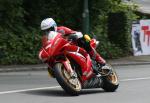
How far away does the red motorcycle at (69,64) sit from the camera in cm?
1197

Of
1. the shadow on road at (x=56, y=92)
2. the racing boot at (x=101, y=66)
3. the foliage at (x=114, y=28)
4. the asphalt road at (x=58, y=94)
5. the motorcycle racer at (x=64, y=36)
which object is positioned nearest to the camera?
the asphalt road at (x=58, y=94)

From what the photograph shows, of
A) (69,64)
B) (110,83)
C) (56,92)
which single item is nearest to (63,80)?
(69,64)

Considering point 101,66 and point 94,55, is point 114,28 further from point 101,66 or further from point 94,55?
point 94,55

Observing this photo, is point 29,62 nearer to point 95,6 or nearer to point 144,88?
point 95,6

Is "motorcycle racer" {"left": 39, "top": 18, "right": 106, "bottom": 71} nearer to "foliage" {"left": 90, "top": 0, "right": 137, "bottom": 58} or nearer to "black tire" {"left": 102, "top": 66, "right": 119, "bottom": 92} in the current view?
"black tire" {"left": 102, "top": 66, "right": 119, "bottom": 92}

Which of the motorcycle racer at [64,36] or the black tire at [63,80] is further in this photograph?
the motorcycle racer at [64,36]

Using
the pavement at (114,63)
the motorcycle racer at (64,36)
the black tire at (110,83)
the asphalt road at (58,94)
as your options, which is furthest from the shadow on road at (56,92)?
the pavement at (114,63)

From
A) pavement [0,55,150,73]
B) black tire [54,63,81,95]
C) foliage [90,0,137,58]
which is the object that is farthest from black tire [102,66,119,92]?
foliage [90,0,137,58]

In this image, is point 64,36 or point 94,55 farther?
point 94,55

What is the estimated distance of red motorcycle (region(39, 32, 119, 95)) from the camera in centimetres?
1197

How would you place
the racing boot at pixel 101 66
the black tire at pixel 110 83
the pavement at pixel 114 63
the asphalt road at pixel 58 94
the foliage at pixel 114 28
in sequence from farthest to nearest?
the foliage at pixel 114 28
the pavement at pixel 114 63
the black tire at pixel 110 83
the racing boot at pixel 101 66
the asphalt road at pixel 58 94

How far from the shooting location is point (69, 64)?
39.5ft

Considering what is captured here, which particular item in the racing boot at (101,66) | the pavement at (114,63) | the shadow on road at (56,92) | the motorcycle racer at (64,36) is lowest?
the pavement at (114,63)

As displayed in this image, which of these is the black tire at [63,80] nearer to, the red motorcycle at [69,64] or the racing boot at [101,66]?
the red motorcycle at [69,64]
